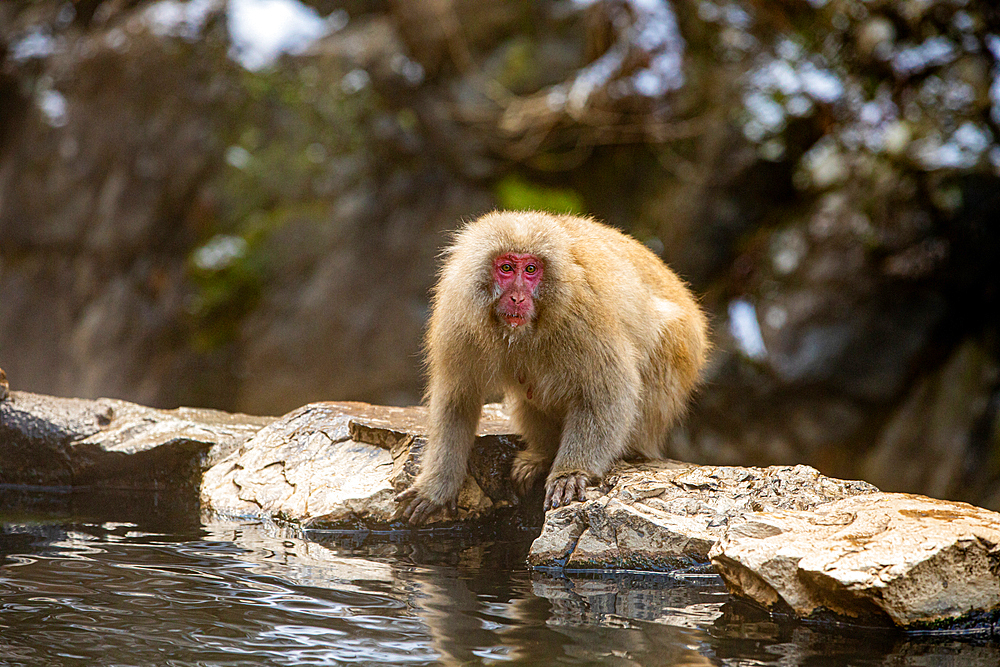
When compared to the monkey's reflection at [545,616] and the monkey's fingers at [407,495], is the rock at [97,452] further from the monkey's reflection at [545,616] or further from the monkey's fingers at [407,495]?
the monkey's reflection at [545,616]

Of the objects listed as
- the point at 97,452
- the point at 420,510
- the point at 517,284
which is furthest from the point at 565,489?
the point at 97,452

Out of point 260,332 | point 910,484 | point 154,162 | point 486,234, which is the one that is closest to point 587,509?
point 486,234

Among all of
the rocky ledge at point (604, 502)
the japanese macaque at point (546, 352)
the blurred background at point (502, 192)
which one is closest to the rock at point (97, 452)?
the rocky ledge at point (604, 502)

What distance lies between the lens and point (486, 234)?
3.74 meters

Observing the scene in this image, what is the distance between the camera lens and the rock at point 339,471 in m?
4.10

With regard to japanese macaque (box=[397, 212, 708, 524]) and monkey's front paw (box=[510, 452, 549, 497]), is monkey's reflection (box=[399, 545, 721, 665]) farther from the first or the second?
monkey's front paw (box=[510, 452, 549, 497])

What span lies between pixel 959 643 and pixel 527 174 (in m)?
7.96

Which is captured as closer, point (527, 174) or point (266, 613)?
point (266, 613)

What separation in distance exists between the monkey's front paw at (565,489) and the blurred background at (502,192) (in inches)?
184

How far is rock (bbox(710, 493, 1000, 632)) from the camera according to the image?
2684mm

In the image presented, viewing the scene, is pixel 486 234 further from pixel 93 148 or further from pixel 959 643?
pixel 93 148

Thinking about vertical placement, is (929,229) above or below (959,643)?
above

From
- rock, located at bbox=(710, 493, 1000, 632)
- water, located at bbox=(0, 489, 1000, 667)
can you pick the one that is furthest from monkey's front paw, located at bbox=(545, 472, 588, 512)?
rock, located at bbox=(710, 493, 1000, 632)

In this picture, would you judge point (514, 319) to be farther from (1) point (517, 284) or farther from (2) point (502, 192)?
(2) point (502, 192)
